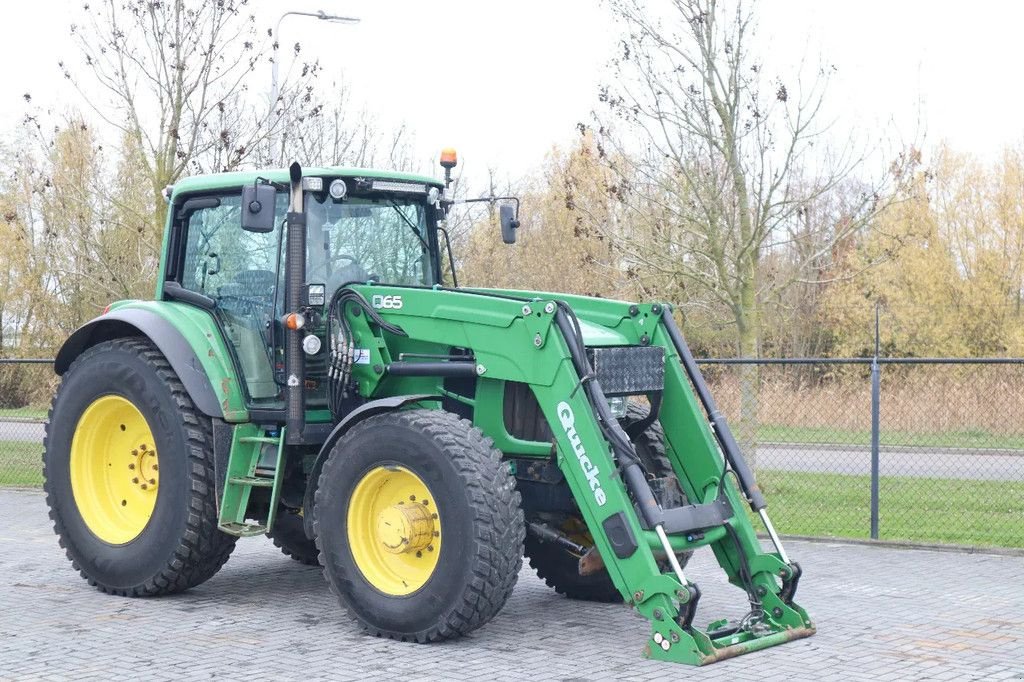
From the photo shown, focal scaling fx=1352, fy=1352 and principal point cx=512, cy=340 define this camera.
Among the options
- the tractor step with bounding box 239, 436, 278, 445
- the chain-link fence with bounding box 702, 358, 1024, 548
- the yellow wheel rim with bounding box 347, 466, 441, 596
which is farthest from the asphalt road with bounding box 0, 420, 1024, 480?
the yellow wheel rim with bounding box 347, 466, 441, 596

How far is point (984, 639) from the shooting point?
7.68 m

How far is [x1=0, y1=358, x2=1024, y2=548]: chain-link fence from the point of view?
41.3 ft

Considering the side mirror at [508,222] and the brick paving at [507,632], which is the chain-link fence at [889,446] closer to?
the brick paving at [507,632]

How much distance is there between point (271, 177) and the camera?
8.75 meters

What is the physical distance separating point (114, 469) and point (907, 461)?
7948 millimetres

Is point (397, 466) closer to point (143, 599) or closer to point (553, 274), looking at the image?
point (143, 599)

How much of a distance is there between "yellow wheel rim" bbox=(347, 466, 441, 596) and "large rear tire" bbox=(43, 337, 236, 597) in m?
1.27

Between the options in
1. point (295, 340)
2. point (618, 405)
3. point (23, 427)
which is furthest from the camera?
point (23, 427)

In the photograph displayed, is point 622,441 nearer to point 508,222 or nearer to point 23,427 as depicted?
point 508,222

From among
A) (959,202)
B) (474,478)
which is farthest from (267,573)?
(959,202)

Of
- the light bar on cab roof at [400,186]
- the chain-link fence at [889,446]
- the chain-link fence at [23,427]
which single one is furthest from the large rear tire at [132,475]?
the chain-link fence at [889,446]

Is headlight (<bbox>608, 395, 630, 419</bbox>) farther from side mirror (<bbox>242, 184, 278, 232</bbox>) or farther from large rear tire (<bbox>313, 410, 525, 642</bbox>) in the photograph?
side mirror (<bbox>242, 184, 278, 232</bbox>)

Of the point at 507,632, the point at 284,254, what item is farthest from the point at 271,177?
the point at 507,632

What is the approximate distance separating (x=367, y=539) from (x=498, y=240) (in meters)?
18.9
